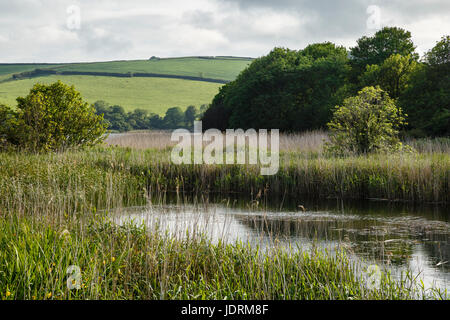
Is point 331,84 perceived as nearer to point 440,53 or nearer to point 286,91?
point 286,91

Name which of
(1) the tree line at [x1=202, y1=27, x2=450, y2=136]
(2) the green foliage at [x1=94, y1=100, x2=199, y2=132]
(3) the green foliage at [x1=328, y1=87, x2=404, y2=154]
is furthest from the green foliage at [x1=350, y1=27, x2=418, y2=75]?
(2) the green foliage at [x1=94, y1=100, x2=199, y2=132]

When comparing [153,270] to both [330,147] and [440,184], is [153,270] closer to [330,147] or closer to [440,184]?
[440,184]

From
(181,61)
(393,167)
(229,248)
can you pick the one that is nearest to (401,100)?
(393,167)

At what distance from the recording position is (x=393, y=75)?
27422 mm

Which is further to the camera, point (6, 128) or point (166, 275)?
point (6, 128)

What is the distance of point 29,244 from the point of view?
5871 mm

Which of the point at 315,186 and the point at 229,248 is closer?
the point at 229,248

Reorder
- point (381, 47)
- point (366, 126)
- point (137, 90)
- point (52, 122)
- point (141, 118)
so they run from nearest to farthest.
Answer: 1. point (366, 126)
2. point (52, 122)
3. point (381, 47)
4. point (141, 118)
5. point (137, 90)

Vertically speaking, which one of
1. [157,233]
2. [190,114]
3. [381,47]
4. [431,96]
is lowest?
[157,233]

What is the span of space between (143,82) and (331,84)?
70.0 meters

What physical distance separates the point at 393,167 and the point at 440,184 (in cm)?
143

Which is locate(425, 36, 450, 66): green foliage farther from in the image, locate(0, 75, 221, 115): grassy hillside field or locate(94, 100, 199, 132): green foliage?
locate(0, 75, 221, 115): grassy hillside field

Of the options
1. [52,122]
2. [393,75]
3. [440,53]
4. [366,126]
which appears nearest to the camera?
[366,126]

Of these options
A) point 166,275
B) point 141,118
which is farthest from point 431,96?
point 141,118
